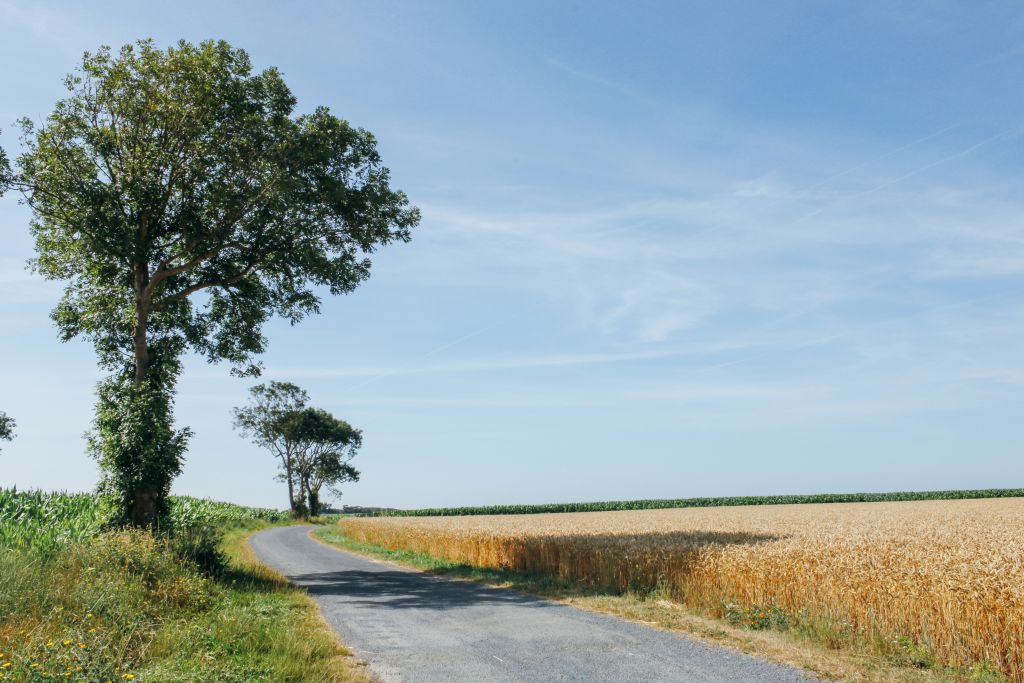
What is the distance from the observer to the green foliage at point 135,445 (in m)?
22.0

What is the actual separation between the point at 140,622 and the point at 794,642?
10418mm

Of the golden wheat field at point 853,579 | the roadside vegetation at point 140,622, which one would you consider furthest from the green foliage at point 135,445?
the golden wheat field at point 853,579

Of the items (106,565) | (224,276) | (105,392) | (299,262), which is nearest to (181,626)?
(106,565)

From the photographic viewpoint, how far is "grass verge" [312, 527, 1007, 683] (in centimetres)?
947

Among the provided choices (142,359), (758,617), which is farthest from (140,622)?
(142,359)

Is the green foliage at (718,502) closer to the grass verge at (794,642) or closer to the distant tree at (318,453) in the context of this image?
the distant tree at (318,453)

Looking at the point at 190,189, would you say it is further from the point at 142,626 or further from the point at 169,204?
the point at 142,626

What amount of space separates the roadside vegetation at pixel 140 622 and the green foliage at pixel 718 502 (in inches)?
2898

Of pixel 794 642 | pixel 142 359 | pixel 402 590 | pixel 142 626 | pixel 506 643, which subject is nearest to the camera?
pixel 142 626

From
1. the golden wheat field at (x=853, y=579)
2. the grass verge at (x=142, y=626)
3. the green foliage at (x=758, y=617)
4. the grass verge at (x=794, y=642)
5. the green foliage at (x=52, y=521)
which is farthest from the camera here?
the green foliage at (x=52, y=521)

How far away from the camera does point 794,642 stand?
11.4 meters

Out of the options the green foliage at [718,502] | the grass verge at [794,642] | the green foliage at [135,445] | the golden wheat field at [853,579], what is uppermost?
the green foliage at [135,445]

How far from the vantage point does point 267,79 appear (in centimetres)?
2555

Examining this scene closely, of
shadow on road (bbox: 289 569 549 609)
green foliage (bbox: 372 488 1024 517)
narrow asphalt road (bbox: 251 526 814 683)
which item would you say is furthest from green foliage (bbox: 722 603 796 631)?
green foliage (bbox: 372 488 1024 517)
